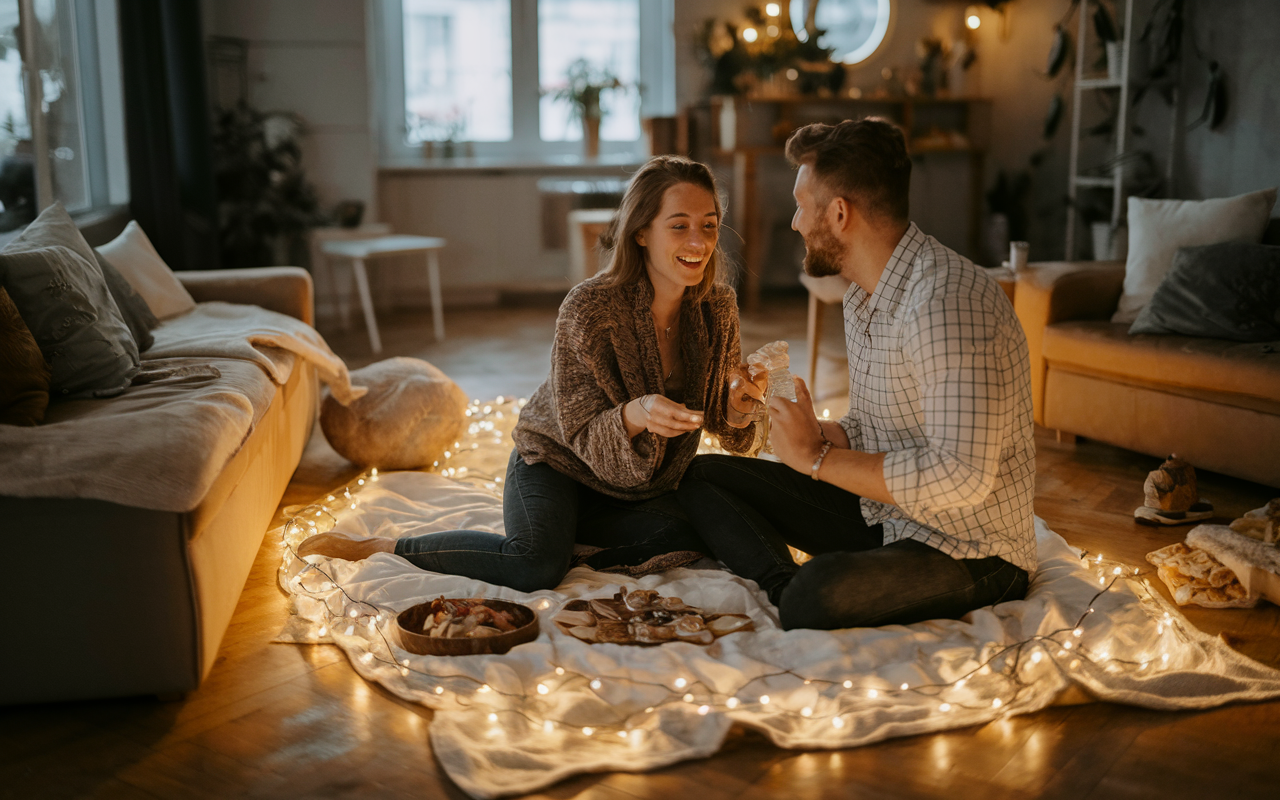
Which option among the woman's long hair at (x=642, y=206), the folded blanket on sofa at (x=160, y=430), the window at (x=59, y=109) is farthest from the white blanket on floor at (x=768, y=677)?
the window at (x=59, y=109)

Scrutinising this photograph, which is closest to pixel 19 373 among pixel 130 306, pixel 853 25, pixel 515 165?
pixel 130 306

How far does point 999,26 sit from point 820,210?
5.61 metres

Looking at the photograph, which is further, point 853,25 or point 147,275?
point 853,25

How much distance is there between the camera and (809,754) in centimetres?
175

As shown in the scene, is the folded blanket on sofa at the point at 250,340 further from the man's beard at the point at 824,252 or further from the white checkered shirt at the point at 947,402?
the white checkered shirt at the point at 947,402

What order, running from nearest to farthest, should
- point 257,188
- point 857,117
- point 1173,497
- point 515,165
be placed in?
point 1173,497 → point 257,188 → point 857,117 → point 515,165

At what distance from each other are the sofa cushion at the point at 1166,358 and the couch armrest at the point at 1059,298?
0.18 feet

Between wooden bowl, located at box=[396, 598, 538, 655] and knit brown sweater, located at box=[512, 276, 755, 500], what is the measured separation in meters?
0.41

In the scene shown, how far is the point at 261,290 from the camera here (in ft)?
12.6

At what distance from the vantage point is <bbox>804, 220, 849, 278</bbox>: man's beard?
79.7 inches

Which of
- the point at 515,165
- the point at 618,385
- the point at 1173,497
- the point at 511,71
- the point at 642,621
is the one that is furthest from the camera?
the point at 511,71

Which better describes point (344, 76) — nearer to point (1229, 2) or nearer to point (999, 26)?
point (999, 26)

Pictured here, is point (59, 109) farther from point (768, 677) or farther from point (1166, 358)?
point (1166, 358)

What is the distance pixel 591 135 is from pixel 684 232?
498 cm
